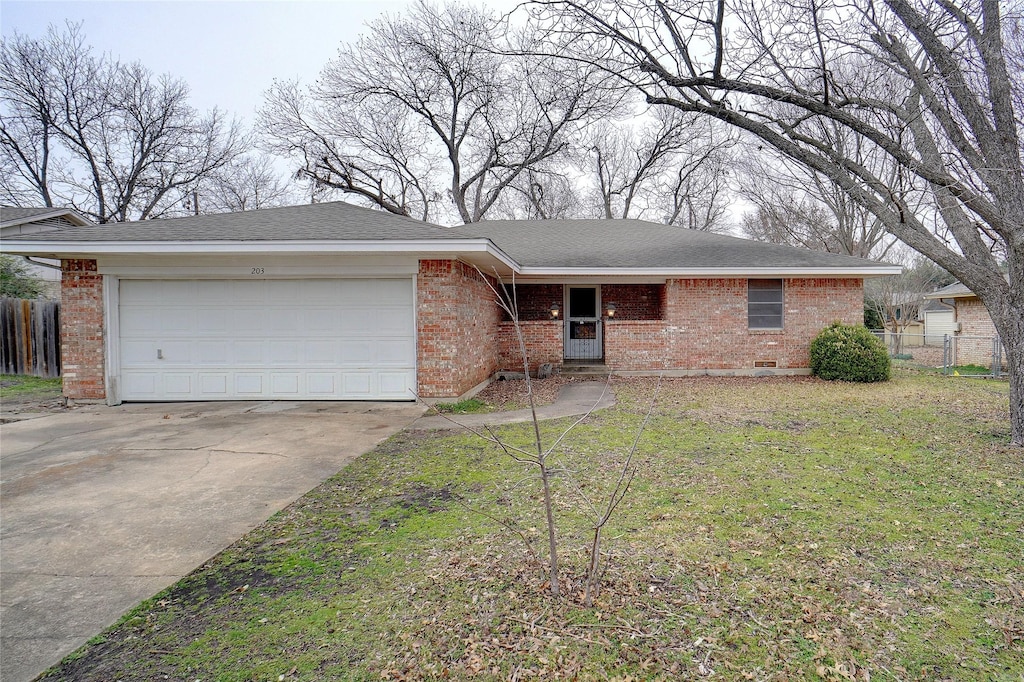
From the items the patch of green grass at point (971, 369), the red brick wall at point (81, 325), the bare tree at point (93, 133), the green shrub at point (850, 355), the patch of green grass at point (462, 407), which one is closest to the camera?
the patch of green grass at point (462, 407)

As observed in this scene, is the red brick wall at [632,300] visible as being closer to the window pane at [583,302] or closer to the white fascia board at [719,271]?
the window pane at [583,302]

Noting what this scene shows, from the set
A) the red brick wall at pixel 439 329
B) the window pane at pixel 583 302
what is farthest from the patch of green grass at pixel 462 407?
the window pane at pixel 583 302

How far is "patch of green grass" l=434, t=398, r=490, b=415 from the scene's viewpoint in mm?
8148

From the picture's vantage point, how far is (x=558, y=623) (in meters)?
2.48

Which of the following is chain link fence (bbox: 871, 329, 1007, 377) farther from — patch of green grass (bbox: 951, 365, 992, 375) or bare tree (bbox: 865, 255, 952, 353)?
bare tree (bbox: 865, 255, 952, 353)

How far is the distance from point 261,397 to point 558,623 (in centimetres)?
783

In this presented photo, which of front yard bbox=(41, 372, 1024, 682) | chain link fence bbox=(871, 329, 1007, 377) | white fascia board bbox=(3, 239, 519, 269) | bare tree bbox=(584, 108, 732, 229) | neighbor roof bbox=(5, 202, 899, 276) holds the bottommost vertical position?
front yard bbox=(41, 372, 1024, 682)

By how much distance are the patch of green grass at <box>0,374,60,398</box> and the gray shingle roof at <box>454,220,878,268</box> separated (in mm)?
9186

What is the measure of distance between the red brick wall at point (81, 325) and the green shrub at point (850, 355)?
14.5m

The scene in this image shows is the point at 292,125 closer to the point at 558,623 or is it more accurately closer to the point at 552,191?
the point at 552,191

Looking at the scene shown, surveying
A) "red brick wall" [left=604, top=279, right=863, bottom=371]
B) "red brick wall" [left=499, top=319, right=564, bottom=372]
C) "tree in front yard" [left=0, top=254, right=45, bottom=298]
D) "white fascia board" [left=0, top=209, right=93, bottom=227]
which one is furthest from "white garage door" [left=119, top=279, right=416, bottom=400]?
"tree in front yard" [left=0, top=254, right=45, bottom=298]

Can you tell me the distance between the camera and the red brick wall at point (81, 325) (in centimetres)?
839

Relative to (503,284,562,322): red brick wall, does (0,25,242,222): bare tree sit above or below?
above

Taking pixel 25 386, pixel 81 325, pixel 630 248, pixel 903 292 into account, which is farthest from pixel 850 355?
pixel 903 292
